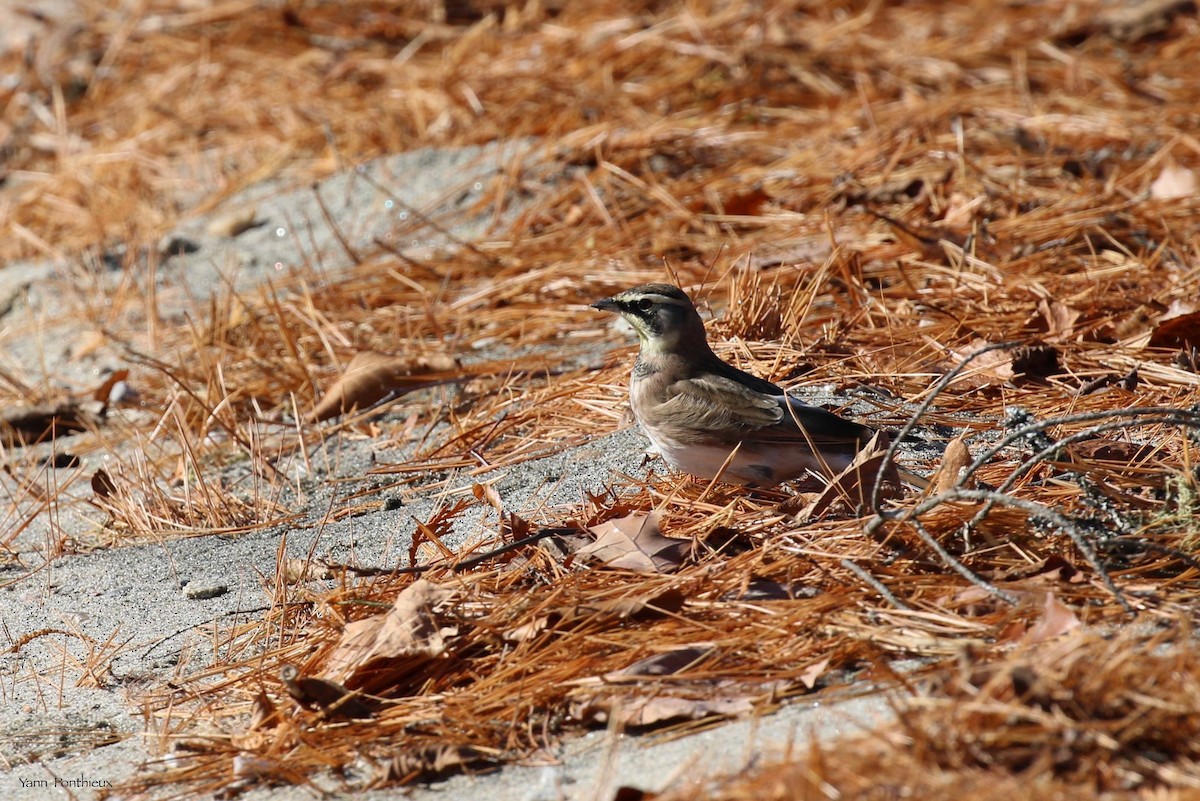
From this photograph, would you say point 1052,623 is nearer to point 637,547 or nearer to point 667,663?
point 667,663

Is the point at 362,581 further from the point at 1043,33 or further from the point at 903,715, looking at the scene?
the point at 1043,33

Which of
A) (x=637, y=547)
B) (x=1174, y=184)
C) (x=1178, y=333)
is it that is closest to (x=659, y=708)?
(x=637, y=547)

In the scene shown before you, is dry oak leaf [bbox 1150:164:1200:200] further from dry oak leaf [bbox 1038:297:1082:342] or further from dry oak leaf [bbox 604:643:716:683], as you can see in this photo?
dry oak leaf [bbox 604:643:716:683]

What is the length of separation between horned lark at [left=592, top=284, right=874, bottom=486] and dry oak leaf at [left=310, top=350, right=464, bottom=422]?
1374mm

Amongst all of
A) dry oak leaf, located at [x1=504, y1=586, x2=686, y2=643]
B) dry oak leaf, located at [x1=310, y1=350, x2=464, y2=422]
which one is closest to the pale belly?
dry oak leaf, located at [x1=504, y1=586, x2=686, y2=643]

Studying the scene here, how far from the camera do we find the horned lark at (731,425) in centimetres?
380

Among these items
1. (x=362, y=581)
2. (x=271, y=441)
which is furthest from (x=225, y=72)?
(x=362, y=581)

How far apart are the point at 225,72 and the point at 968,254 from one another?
5577 mm

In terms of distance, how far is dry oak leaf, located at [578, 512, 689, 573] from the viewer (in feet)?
11.0

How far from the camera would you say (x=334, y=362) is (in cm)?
540

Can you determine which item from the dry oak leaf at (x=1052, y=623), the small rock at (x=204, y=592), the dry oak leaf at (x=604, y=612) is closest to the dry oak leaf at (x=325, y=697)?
the dry oak leaf at (x=604, y=612)

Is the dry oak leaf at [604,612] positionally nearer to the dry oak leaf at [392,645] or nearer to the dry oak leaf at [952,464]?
the dry oak leaf at [392,645]

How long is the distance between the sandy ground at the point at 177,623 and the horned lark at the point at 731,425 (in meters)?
0.34

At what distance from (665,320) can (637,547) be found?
3.39 ft
